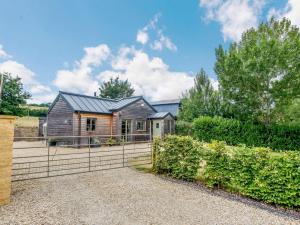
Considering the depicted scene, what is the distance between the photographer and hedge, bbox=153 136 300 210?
15.2 feet

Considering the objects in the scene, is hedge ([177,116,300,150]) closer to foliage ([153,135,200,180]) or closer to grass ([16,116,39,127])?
foliage ([153,135,200,180])

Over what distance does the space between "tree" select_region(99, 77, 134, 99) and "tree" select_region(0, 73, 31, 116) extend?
29.6 metres

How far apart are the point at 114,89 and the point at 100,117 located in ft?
80.5

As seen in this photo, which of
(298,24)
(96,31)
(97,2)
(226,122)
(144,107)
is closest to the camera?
(97,2)

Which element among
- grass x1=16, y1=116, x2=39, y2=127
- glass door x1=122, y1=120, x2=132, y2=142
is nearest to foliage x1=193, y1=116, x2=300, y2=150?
glass door x1=122, y1=120, x2=132, y2=142

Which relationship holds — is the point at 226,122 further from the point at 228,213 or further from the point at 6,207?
the point at 6,207

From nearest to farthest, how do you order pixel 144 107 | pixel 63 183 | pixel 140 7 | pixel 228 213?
pixel 228 213
pixel 63 183
pixel 140 7
pixel 144 107

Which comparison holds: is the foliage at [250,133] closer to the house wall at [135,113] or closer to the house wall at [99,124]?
the house wall at [135,113]

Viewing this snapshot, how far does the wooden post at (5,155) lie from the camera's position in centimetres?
465

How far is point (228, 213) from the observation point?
4426 millimetres

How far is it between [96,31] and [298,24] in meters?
14.2

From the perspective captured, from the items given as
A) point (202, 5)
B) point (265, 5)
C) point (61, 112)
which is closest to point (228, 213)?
point (202, 5)

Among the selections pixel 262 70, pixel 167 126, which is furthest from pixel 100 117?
pixel 262 70

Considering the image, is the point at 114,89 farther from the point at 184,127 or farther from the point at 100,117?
the point at 100,117
